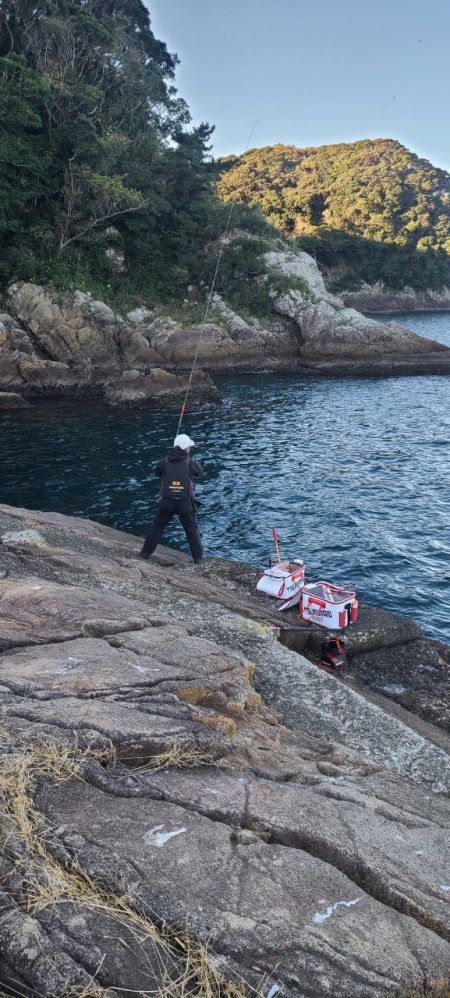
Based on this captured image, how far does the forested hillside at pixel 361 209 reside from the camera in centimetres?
9438

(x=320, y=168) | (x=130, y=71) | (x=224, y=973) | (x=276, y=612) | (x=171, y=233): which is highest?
(x=320, y=168)

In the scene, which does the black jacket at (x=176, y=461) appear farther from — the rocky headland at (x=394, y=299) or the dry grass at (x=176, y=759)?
the rocky headland at (x=394, y=299)

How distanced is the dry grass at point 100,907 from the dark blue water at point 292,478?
9.66 metres

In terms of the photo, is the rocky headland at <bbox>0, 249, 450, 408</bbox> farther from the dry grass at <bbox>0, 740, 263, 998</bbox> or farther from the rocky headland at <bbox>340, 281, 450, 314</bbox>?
the rocky headland at <bbox>340, 281, 450, 314</bbox>

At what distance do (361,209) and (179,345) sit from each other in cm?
7870

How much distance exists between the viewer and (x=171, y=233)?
46812mm

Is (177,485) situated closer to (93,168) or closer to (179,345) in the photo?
(179,345)

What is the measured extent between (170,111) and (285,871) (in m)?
60.3

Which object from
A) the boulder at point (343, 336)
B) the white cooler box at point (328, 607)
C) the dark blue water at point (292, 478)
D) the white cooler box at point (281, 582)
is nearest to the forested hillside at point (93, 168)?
the boulder at point (343, 336)

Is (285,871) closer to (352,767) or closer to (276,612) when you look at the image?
(352,767)

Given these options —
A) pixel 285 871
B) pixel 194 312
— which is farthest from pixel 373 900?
pixel 194 312

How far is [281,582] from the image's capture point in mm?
11727

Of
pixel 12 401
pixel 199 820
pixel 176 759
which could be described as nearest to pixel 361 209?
pixel 12 401

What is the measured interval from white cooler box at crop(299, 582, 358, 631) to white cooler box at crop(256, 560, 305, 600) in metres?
0.60
